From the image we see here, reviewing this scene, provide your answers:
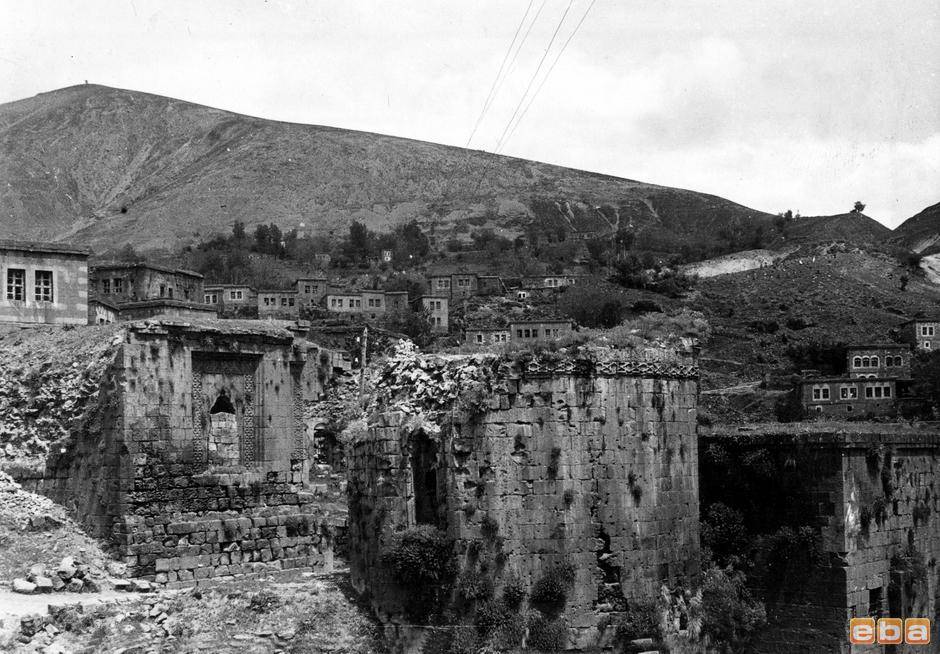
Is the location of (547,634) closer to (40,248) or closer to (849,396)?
(40,248)

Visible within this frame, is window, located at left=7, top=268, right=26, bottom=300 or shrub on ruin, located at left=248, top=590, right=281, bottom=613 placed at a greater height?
window, located at left=7, top=268, right=26, bottom=300

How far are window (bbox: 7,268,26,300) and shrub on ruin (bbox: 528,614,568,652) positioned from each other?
21719 millimetres

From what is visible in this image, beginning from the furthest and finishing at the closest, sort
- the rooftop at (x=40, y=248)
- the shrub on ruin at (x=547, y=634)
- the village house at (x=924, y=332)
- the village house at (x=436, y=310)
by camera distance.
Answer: the village house at (x=436, y=310) < the village house at (x=924, y=332) < the rooftop at (x=40, y=248) < the shrub on ruin at (x=547, y=634)

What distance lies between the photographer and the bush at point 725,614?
65.5 ft

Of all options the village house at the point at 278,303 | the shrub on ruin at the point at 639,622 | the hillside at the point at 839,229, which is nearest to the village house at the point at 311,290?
the village house at the point at 278,303

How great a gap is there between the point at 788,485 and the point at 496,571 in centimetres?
777

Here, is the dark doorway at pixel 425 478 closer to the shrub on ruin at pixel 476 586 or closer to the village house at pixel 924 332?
the shrub on ruin at pixel 476 586

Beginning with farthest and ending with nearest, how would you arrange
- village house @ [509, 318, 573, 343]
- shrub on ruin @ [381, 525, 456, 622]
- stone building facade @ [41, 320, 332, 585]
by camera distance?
1. village house @ [509, 318, 573, 343]
2. stone building facade @ [41, 320, 332, 585]
3. shrub on ruin @ [381, 525, 456, 622]

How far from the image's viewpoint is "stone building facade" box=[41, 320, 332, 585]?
24031 millimetres

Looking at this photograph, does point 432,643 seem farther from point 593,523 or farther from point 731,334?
point 731,334

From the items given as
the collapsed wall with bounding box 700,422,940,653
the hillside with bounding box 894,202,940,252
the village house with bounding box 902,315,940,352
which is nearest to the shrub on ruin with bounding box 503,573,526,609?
the collapsed wall with bounding box 700,422,940,653

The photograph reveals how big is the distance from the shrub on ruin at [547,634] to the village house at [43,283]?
20778 mm

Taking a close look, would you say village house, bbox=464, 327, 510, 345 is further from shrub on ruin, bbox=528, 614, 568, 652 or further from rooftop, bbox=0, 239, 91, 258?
shrub on ruin, bbox=528, 614, 568, 652

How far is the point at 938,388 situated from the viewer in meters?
78.9
